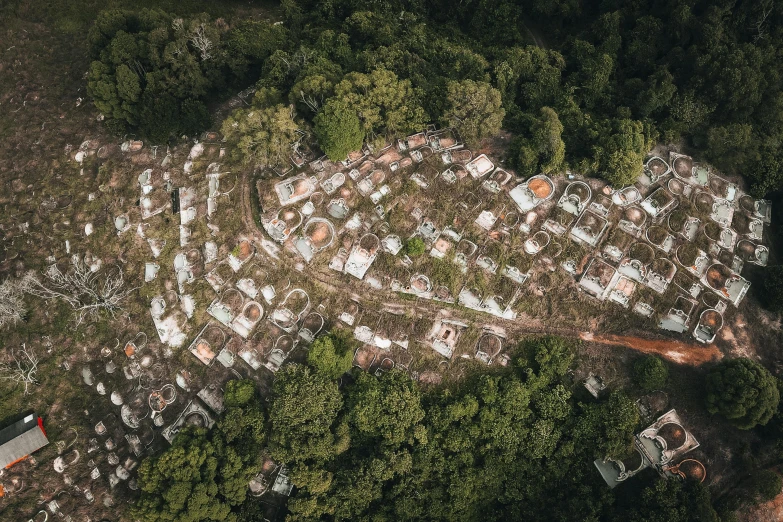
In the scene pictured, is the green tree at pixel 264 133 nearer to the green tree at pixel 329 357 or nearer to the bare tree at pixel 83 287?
the green tree at pixel 329 357

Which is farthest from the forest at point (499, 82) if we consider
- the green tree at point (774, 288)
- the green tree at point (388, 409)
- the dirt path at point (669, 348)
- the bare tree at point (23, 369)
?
the bare tree at point (23, 369)

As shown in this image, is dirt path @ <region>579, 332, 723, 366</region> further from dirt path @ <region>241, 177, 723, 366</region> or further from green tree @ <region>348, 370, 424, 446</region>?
green tree @ <region>348, 370, 424, 446</region>

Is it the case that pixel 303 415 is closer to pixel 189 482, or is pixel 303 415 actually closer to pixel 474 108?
pixel 189 482

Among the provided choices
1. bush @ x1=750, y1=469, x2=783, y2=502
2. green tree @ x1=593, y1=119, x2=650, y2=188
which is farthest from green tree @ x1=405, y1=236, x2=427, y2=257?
bush @ x1=750, y1=469, x2=783, y2=502

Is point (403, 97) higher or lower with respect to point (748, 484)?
higher

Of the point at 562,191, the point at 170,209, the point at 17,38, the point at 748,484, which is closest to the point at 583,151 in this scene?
the point at 562,191

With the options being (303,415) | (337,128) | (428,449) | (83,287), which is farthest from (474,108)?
(83,287)

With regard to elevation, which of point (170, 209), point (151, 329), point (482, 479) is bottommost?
point (482, 479)

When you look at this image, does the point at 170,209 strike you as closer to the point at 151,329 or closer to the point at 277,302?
the point at 151,329
